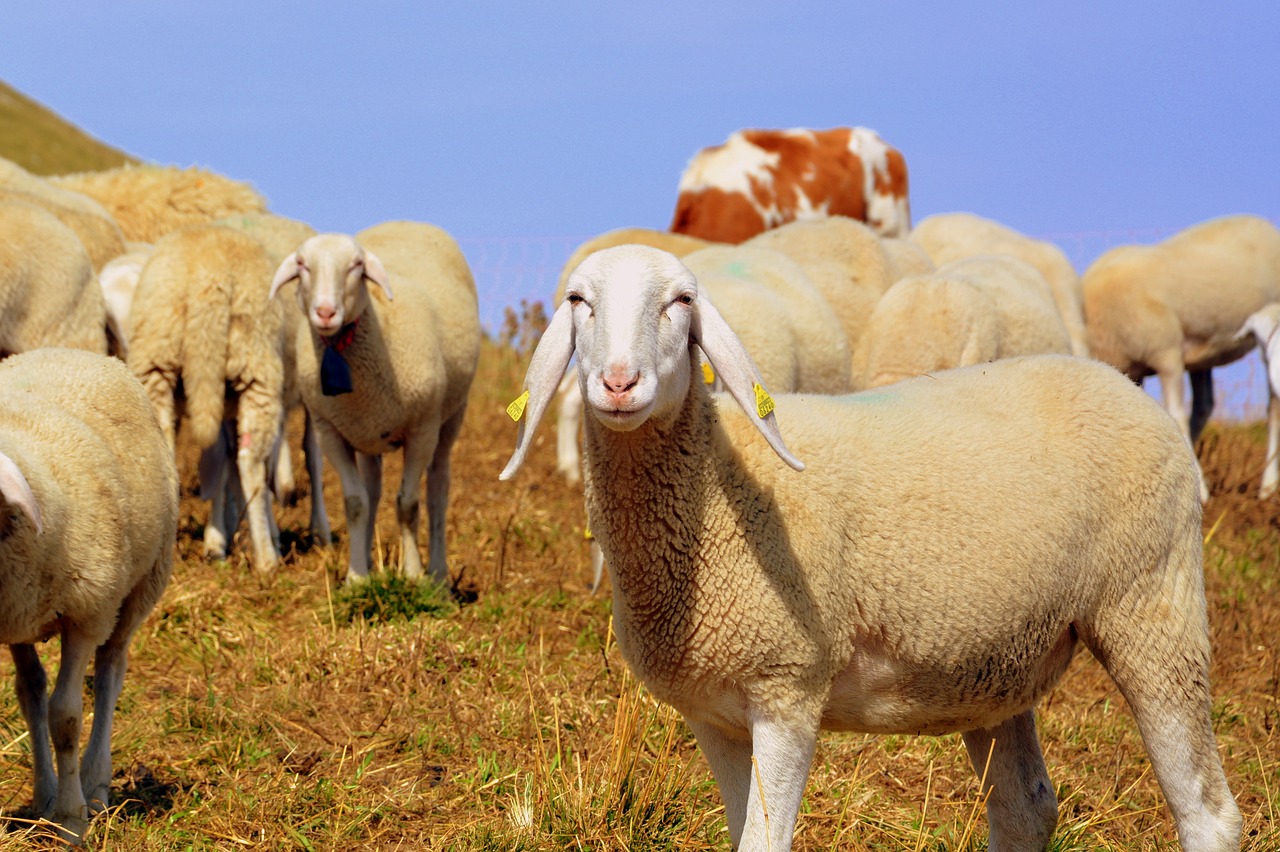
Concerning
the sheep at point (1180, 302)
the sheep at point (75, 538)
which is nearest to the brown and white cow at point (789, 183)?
the sheep at point (1180, 302)

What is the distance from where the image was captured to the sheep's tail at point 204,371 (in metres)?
7.41

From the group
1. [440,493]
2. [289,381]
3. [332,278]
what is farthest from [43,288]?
[440,493]

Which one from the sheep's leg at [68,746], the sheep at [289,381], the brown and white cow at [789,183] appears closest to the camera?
the sheep's leg at [68,746]

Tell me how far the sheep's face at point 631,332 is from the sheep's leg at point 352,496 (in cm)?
414

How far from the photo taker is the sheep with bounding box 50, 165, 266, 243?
36.4ft

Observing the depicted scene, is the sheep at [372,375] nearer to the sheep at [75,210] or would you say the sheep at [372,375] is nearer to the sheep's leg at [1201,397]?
the sheep at [75,210]

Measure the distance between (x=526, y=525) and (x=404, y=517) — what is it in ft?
4.28

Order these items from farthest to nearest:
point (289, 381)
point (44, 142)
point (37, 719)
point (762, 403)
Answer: point (44, 142) < point (289, 381) < point (37, 719) < point (762, 403)

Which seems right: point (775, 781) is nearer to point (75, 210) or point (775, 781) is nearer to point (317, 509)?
point (317, 509)

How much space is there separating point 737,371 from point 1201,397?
11.3 meters

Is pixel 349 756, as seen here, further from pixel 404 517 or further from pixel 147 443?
pixel 404 517

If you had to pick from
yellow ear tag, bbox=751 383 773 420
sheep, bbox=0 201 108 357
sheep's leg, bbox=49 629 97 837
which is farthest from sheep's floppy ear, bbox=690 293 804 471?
sheep, bbox=0 201 108 357

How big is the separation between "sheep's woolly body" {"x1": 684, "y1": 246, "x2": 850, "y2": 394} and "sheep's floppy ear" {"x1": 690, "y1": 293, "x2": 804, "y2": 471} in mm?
3312

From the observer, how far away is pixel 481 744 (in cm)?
506
